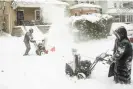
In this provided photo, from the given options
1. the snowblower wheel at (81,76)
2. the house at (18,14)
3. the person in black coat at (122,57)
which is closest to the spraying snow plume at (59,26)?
the house at (18,14)

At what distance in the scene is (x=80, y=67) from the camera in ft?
11.3

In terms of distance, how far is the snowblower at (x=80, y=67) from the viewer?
10.9ft

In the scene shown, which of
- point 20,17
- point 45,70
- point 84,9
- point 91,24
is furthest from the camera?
point 91,24

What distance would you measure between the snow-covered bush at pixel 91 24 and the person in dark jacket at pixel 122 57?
44 cm

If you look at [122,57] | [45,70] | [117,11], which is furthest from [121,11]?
[45,70]

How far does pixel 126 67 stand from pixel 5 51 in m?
1.36

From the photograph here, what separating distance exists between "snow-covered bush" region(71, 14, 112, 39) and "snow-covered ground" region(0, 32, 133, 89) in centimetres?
10

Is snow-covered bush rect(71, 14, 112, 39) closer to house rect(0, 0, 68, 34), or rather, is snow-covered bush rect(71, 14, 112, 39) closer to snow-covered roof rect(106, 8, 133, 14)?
snow-covered roof rect(106, 8, 133, 14)

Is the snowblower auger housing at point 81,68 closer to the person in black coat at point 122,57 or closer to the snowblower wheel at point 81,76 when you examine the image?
the snowblower wheel at point 81,76

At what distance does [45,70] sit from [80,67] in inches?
17.9

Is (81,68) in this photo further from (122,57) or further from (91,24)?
(91,24)

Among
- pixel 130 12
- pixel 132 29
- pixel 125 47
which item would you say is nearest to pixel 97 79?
pixel 125 47

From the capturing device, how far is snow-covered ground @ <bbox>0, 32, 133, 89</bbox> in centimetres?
298

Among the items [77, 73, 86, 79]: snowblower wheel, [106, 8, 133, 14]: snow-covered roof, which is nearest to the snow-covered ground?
[77, 73, 86, 79]: snowblower wheel
